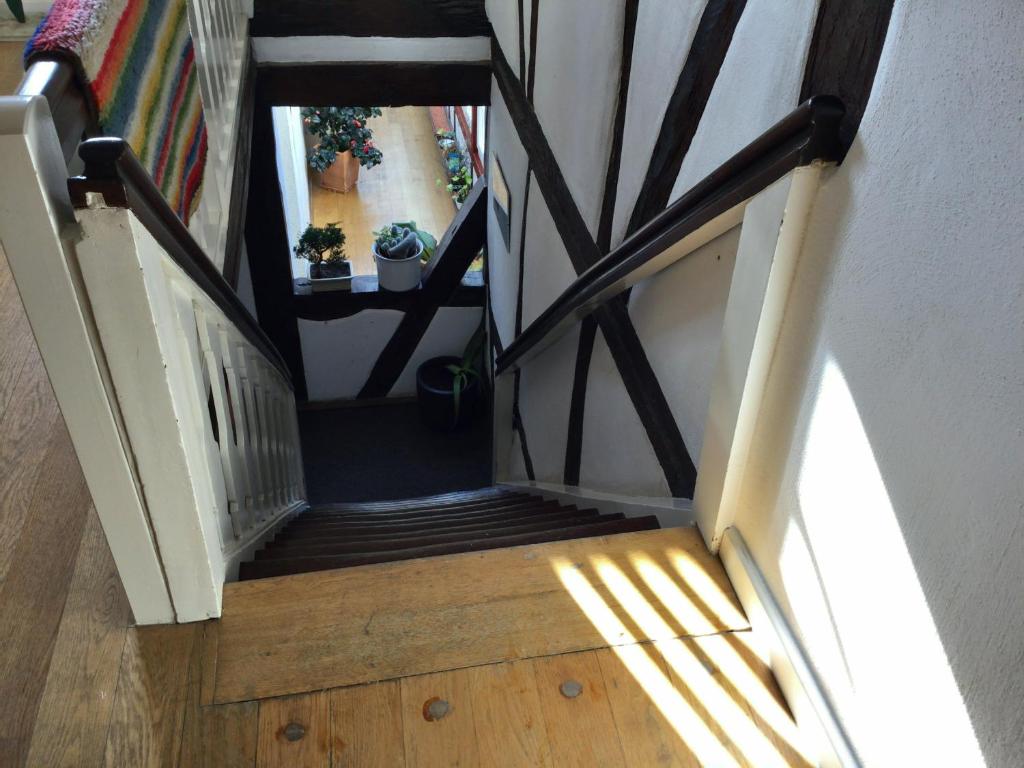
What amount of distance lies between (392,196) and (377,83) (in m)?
3.98

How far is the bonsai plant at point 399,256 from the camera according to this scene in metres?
4.93

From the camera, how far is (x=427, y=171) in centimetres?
813

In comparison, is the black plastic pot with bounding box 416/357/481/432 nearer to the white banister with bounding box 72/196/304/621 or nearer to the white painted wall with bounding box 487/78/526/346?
the white painted wall with bounding box 487/78/526/346

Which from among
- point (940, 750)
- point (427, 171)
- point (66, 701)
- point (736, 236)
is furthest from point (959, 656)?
point (427, 171)

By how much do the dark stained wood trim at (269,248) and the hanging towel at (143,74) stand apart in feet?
6.46

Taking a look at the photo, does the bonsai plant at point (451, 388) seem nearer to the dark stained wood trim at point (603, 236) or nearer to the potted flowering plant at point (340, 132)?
the potted flowering plant at point (340, 132)

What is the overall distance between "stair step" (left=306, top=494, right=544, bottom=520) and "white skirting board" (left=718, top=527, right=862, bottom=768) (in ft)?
5.26

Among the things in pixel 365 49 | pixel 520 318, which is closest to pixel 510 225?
pixel 520 318

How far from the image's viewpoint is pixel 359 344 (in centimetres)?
529

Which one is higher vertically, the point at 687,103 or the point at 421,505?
the point at 687,103

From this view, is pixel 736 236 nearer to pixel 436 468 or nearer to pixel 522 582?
pixel 522 582

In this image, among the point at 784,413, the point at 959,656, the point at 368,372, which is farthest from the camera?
the point at 368,372

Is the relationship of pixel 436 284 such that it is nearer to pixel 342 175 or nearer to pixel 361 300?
pixel 361 300

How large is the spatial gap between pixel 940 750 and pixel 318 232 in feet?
14.7
